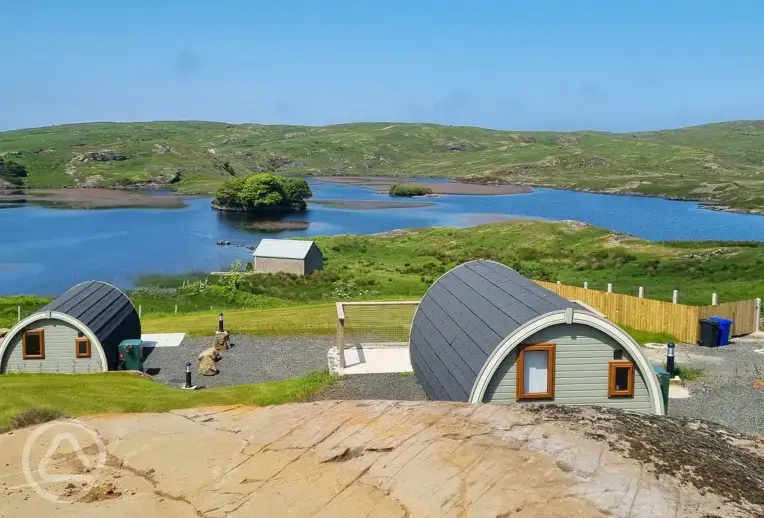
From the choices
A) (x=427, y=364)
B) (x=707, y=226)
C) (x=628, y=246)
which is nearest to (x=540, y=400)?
(x=427, y=364)

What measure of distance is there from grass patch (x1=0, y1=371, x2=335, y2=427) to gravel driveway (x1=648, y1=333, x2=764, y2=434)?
488 inches

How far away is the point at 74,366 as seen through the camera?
27.7 m

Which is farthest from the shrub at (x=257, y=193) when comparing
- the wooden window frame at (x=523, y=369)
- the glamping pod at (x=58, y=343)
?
the wooden window frame at (x=523, y=369)

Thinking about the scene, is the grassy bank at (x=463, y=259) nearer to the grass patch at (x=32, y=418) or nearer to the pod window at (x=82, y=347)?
the pod window at (x=82, y=347)

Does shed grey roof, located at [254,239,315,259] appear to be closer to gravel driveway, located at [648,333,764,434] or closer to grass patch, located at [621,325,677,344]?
grass patch, located at [621,325,677,344]

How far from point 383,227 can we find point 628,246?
53.5m

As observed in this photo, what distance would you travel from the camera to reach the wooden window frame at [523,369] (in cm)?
1756

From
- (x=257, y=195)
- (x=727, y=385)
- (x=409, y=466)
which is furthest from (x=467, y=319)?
(x=257, y=195)

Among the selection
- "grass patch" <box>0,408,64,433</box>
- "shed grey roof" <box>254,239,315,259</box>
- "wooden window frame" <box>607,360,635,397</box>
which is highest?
"grass patch" <box>0,408,64,433</box>

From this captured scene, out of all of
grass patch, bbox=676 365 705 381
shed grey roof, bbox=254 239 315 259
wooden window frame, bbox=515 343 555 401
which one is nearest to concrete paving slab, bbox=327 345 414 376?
wooden window frame, bbox=515 343 555 401

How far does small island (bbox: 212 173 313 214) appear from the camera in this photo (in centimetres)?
13462

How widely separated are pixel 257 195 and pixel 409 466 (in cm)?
12759

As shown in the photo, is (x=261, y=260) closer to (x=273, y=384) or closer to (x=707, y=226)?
(x=273, y=384)

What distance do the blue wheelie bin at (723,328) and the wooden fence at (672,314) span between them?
2.58 ft
